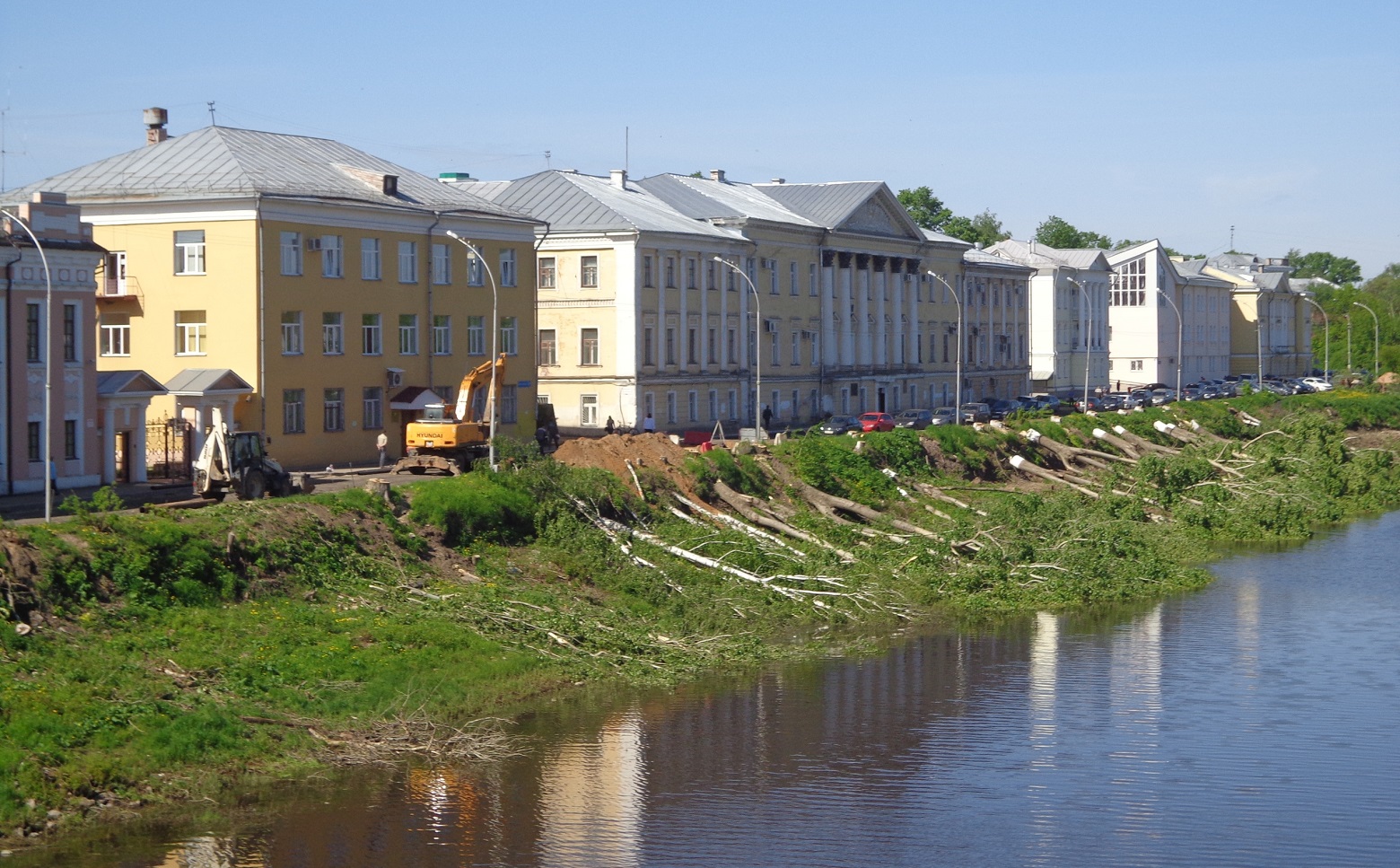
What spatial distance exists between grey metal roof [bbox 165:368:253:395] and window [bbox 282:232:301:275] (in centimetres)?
457

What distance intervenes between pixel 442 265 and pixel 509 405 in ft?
21.3

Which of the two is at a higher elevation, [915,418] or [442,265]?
[442,265]

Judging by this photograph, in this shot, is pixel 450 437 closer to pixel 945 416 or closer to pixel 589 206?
pixel 589 206

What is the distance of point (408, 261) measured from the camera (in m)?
59.4

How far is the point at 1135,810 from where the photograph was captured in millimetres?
23266

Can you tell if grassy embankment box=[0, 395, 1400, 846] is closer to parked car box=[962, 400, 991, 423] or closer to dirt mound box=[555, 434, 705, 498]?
dirt mound box=[555, 434, 705, 498]

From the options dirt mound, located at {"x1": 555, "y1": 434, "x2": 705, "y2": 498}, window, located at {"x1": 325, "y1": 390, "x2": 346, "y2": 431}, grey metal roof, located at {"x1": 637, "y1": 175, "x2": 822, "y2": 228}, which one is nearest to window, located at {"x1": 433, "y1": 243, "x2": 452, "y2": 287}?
window, located at {"x1": 325, "y1": 390, "x2": 346, "y2": 431}

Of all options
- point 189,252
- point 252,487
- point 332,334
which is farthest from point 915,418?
point 252,487

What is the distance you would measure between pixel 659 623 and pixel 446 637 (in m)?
5.70

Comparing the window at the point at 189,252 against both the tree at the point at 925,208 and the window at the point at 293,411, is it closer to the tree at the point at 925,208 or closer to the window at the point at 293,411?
the window at the point at 293,411

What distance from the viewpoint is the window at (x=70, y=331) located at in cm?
4338

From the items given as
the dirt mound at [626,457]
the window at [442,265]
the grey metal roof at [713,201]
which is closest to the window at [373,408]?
the window at [442,265]

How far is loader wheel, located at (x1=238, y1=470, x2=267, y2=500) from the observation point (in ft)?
128

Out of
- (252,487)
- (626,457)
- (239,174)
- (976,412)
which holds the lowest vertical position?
(252,487)
